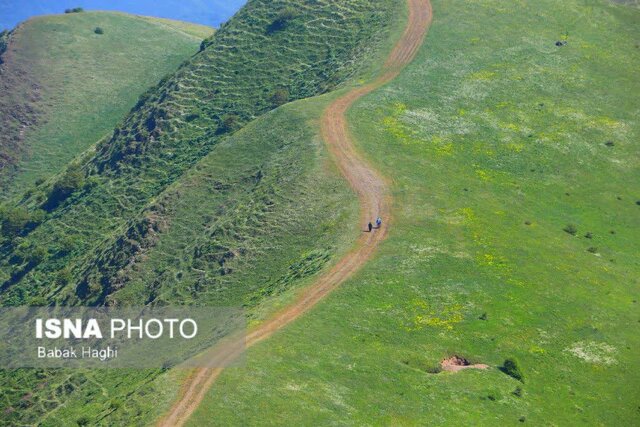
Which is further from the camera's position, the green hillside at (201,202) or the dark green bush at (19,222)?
the dark green bush at (19,222)

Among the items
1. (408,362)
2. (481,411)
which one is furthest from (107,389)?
(481,411)

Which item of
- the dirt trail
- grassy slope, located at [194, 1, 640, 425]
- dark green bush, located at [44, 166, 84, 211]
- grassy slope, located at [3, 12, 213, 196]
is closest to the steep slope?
dark green bush, located at [44, 166, 84, 211]

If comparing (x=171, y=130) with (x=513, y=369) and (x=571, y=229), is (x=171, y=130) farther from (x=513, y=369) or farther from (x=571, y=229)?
(x=513, y=369)

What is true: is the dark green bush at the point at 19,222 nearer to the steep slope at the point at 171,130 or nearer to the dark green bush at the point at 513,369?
the steep slope at the point at 171,130

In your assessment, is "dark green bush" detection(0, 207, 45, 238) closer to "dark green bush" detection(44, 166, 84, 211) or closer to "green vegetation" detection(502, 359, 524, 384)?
"dark green bush" detection(44, 166, 84, 211)

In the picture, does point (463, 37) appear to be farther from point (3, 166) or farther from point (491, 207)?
point (3, 166)

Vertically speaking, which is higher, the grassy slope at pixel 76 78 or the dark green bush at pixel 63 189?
the grassy slope at pixel 76 78

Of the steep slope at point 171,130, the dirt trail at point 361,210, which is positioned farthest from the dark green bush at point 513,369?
the steep slope at point 171,130

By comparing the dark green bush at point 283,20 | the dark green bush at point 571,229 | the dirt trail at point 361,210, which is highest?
the dark green bush at point 283,20
